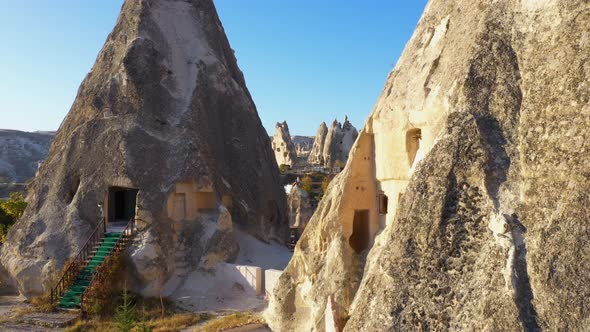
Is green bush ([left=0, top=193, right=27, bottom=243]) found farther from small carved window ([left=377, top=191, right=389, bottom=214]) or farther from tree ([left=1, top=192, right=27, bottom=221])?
small carved window ([left=377, top=191, right=389, bottom=214])

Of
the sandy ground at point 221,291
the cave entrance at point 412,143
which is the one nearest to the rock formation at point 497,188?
the cave entrance at point 412,143

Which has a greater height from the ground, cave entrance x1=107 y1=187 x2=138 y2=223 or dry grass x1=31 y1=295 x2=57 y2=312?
cave entrance x1=107 y1=187 x2=138 y2=223

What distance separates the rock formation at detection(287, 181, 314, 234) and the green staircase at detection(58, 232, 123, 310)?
11.5 m

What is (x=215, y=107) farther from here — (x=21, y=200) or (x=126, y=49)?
(x=21, y=200)

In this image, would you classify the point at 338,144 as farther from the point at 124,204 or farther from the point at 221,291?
the point at 221,291

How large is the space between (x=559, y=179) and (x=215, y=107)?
12.8m

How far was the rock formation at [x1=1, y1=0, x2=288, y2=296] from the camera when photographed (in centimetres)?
1411

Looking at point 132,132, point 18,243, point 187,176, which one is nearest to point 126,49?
point 132,132

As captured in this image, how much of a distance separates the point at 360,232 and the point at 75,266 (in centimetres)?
753

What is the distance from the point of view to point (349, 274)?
8.30m

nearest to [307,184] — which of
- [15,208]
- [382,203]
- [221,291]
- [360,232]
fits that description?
[15,208]

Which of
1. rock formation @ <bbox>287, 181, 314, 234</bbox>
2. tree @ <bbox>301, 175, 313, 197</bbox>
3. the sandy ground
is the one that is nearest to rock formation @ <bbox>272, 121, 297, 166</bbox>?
tree @ <bbox>301, 175, 313, 197</bbox>

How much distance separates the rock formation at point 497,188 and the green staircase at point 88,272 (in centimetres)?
889

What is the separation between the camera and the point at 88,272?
13.4 m
